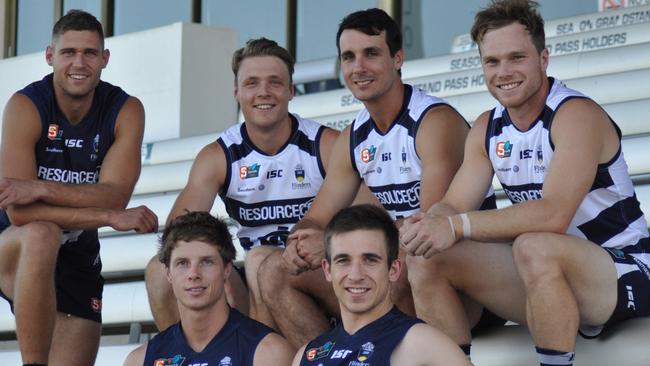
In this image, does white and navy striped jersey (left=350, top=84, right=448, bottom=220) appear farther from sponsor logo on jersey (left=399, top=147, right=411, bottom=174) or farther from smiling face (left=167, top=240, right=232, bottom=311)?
smiling face (left=167, top=240, right=232, bottom=311)

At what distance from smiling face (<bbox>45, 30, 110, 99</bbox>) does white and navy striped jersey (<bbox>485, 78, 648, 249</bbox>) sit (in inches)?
51.3

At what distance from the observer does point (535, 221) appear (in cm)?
279

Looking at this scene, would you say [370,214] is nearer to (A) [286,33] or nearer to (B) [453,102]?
(B) [453,102]

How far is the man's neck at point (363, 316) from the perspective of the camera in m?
2.77

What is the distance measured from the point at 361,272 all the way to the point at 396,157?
0.71 metres

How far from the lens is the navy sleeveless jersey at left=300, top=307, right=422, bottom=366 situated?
2.71 m

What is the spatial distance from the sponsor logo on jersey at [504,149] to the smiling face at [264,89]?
0.79 m

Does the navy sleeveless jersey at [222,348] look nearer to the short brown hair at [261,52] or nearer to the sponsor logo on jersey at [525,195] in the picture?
the sponsor logo on jersey at [525,195]

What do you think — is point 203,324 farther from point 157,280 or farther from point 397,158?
point 397,158

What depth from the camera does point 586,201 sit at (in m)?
2.96

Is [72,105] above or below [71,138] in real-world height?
above

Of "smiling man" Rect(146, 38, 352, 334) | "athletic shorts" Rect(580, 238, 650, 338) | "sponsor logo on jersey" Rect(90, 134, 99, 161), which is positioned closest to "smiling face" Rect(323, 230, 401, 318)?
"athletic shorts" Rect(580, 238, 650, 338)

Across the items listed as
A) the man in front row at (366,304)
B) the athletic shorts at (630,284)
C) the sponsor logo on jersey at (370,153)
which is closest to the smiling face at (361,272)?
the man in front row at (366,304)

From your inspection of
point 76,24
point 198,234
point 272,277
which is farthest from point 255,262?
point 76,24
